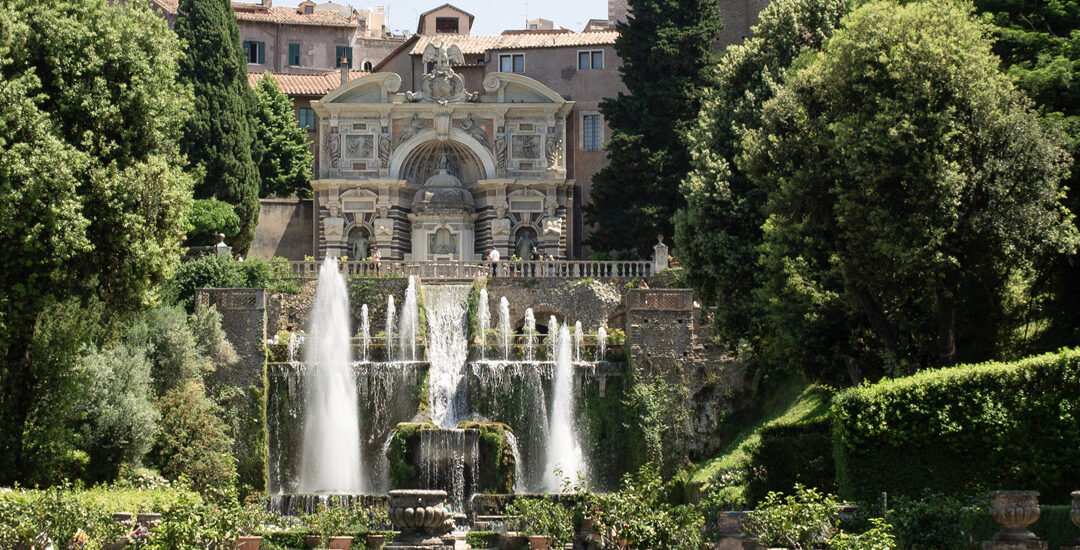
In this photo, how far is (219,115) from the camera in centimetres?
5191

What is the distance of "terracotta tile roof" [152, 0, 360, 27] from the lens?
239 feet

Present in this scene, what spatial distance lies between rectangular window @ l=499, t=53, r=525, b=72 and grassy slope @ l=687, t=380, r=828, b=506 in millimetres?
21313

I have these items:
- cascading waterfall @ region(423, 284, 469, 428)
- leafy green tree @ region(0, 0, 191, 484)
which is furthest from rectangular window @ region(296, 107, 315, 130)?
leafy green tree @ region(0, 0, 191, 484)

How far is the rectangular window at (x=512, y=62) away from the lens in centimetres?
5875

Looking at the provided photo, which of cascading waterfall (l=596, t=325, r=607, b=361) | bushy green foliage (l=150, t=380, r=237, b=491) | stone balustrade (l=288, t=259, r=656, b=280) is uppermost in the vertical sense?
stone balustrade (l=288, t=259, r=656, b=280)

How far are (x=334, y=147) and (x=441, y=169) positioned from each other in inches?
159

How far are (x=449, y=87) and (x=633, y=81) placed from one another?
7303mm

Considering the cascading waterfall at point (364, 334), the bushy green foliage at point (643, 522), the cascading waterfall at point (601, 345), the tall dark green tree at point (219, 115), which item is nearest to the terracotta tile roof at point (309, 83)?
the tall dark green tree at point (219, 115)

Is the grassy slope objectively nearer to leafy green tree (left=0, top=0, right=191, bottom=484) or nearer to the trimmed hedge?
the trimmed hedge

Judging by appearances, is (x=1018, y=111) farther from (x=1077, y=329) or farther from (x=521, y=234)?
(x=521, y=234)

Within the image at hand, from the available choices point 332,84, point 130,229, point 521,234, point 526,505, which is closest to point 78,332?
point 130,229

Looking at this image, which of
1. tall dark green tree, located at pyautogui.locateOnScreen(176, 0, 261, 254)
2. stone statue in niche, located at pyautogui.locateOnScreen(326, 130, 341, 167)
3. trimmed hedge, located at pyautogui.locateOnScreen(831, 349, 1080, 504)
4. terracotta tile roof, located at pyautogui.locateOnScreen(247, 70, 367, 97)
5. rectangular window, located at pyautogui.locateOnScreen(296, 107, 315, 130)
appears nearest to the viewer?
trimmed hedge, located at pyautogui.locateOnScreen(831, 349, 1080, 504)

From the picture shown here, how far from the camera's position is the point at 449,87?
5566cm

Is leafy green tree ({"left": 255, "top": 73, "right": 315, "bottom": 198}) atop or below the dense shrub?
atop
